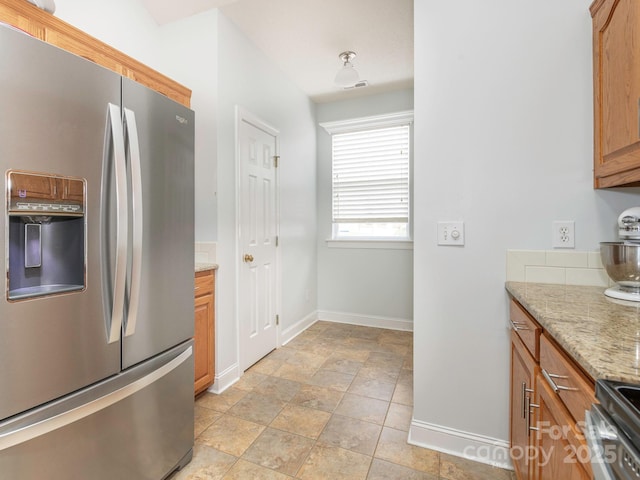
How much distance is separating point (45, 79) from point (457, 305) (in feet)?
6.18

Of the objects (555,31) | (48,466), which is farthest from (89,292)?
(555,31)

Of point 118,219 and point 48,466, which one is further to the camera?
point 118,219

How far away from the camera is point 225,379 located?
92.7 inches

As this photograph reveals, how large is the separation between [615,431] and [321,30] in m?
2.91

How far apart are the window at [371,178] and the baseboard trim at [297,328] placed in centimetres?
107

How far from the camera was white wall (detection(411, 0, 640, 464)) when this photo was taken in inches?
56.3

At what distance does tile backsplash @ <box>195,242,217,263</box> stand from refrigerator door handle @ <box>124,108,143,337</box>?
112 cm

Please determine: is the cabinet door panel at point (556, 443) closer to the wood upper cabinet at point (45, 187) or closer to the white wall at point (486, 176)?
the white wall at point (486, 176)

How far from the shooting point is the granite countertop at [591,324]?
2.17ft

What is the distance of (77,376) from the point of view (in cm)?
104

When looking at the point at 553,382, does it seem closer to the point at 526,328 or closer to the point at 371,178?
the point at 526,328

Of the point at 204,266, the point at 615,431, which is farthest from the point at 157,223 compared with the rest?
the point at 615,431

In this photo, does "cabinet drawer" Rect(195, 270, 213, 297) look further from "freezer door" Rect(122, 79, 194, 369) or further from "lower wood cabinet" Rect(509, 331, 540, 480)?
"lower wood cabinet" Rect(509, 331, 540, 480)

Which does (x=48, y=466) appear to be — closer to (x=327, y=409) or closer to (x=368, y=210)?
(x=327, y=409)
